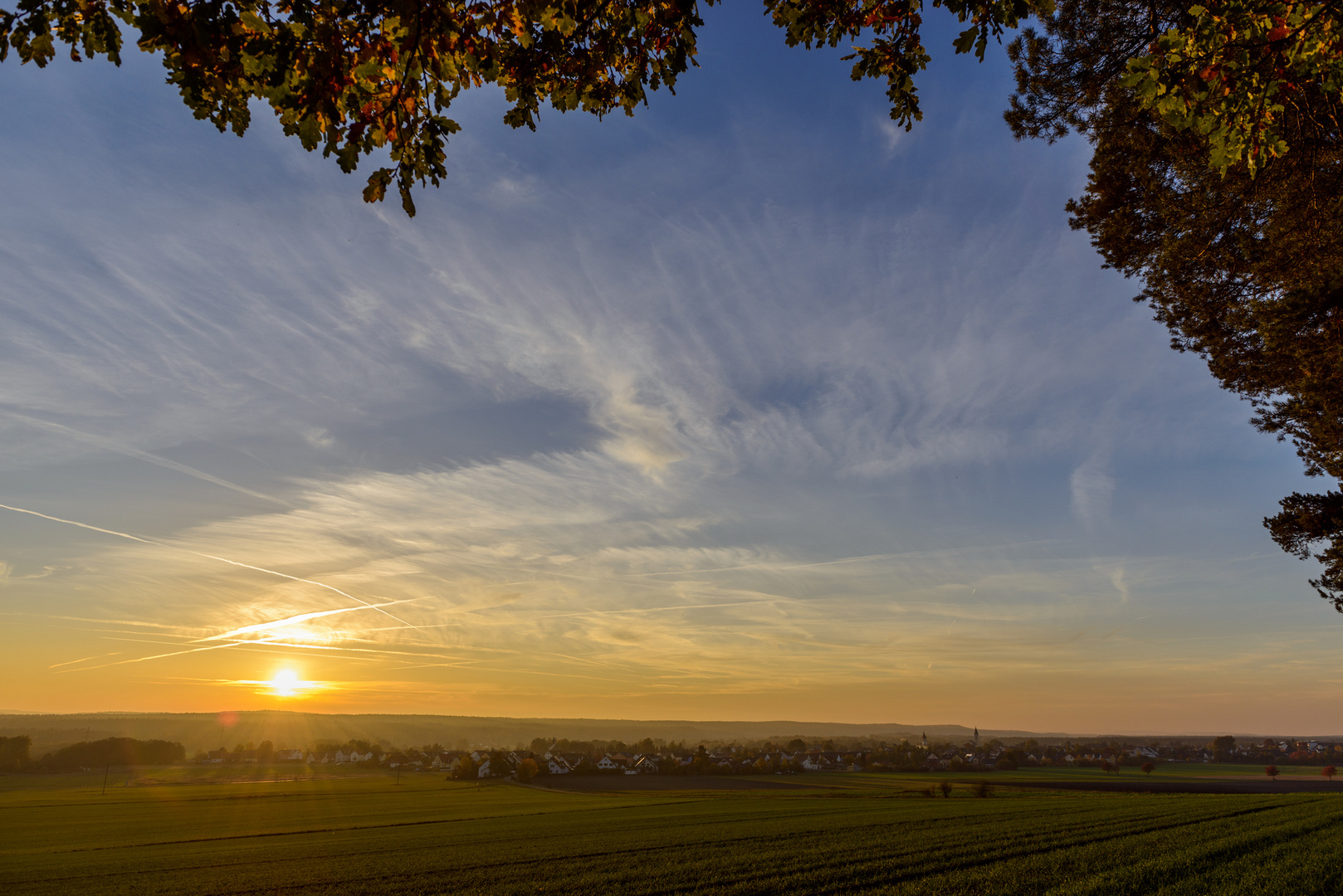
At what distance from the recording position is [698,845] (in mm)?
30078

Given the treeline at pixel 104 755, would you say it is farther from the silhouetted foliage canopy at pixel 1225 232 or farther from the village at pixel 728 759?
the silhouetted foliage canopy at pixel 1225 232

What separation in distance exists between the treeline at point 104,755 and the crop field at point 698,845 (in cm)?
7790

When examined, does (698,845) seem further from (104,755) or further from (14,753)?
(104,755)

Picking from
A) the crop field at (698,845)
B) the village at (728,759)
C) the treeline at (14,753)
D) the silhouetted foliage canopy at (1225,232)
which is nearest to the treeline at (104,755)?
the treeline at (14,753)

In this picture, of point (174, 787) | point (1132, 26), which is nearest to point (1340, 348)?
point (1132, 26)

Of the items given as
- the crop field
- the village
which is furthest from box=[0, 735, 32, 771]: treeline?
the crop field

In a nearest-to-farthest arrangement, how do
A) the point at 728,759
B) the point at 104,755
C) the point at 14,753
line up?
1. the point at 14,753
2. the point at 104,755
3. the point at 728,759

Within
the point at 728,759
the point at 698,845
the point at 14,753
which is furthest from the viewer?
the point at 728,759

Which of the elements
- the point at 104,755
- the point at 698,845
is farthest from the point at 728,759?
the point at 104,755

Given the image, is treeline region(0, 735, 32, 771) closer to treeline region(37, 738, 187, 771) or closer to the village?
treeline region(37, 738, 187, 771)

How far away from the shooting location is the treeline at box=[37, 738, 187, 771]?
118750 millimetres

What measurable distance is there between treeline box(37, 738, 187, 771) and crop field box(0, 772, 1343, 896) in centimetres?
7790

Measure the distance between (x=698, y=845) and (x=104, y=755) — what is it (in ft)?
502

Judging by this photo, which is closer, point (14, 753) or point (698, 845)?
point (698, 845)
